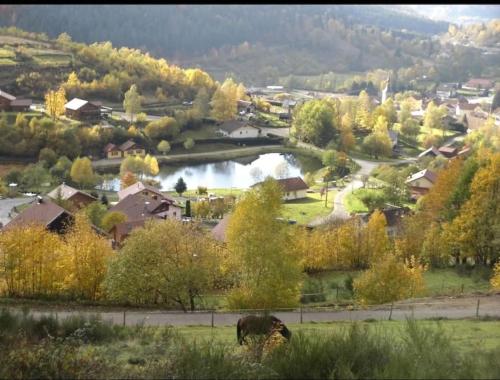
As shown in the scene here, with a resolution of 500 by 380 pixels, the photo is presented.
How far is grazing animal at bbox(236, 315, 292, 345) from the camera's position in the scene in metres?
6.53

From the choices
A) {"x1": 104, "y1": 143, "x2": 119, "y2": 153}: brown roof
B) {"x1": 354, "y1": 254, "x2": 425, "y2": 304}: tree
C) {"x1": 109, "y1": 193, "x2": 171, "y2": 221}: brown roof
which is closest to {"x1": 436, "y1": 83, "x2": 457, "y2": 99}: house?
{"x1": 104, "y1": 143, "x2": 119, "y2": 153}: brown roof

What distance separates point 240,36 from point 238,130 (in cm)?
6095

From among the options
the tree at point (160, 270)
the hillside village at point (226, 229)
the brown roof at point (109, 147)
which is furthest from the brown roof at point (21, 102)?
the tree at point (160, 270)

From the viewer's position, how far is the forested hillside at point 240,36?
83562 mm

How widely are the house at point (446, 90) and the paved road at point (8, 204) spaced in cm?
5485

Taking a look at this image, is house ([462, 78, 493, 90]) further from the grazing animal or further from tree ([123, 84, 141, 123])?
the grazing animal

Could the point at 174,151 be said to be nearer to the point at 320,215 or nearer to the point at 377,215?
the point at 320,215

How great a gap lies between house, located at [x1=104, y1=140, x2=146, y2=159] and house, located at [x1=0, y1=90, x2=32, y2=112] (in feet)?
23.7

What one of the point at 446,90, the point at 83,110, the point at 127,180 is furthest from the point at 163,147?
the point at 446,90

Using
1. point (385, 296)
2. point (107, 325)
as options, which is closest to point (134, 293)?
point (107, 325)

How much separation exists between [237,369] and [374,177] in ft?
103

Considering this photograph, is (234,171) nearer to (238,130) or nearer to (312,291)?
(238,130)

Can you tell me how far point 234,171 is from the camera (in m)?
39.1

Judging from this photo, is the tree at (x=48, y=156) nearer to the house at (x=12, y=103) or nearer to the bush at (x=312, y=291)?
the house at (x=12, y=103)
